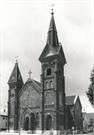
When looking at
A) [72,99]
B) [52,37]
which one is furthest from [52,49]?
[72,99]

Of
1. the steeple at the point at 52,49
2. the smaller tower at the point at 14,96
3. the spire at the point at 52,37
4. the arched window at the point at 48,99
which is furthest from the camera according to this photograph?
the spire at the point at 52,37

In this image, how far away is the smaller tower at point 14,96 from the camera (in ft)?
185

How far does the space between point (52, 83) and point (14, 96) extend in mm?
14170

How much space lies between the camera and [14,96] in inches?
2312

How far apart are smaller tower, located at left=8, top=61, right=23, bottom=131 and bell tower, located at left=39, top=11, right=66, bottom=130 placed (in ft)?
34.3

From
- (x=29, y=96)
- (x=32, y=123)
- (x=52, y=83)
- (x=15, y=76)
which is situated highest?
(x=15, y=76)

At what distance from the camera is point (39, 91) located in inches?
2103

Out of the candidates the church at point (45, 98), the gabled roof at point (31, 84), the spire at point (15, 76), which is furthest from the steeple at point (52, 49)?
the spire at point (15, 76)

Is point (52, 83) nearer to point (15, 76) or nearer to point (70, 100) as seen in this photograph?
point (15, 76)

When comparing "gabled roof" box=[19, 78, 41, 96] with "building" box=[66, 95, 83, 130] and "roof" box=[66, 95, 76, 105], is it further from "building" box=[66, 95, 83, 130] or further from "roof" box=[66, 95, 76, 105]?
"roof" box=[66, 95, 76, 105]

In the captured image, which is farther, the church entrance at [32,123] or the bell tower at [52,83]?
the church entrance at [32,123]

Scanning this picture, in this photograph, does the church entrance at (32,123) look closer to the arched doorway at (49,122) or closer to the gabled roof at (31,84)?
the arched doorway at (49,122)

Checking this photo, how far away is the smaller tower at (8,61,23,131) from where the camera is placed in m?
56.3

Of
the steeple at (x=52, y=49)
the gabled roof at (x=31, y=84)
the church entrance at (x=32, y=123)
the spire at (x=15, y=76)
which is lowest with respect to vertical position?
the church entrance at (x=32, y=123)
